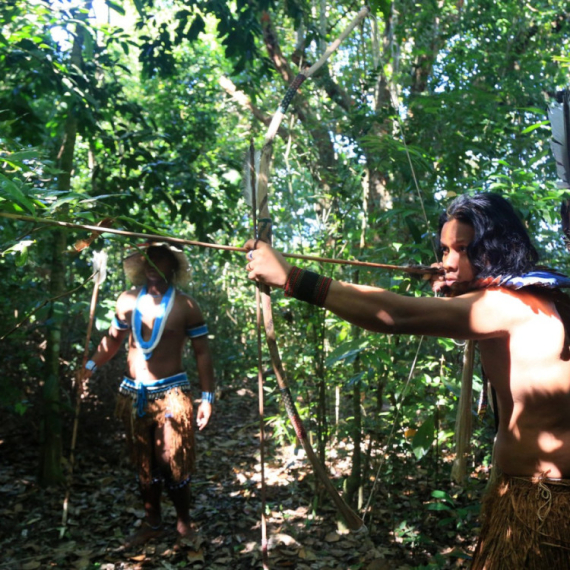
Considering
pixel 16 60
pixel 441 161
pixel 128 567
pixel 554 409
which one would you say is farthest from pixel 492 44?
pixel 128 567

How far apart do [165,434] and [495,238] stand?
8.93 feet

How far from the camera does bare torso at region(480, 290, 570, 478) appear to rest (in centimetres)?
190

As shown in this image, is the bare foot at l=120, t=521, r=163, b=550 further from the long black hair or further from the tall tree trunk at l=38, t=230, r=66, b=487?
the long black hair

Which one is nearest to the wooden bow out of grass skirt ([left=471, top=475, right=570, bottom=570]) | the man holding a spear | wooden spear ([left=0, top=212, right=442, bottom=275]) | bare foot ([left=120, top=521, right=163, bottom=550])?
wooden spear ([left=0, top=212, right=442, bottom=275])

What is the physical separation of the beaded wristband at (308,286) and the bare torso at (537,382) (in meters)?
0.53

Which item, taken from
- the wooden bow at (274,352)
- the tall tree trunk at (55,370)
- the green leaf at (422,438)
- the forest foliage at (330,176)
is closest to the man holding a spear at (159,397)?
the forest foliage at (330,176)

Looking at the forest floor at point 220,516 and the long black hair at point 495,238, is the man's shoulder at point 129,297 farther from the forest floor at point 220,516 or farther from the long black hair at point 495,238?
the long black hair at point 495,238

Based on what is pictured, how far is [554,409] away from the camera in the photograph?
1.92m

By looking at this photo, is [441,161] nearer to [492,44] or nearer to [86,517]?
[492,44]

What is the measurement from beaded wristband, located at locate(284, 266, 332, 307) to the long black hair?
0.53 meters

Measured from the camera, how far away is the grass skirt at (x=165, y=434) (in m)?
4.01

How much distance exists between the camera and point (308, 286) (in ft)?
6.38

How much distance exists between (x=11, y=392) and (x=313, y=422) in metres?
2.05

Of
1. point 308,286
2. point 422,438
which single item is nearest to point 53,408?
point 422,438
